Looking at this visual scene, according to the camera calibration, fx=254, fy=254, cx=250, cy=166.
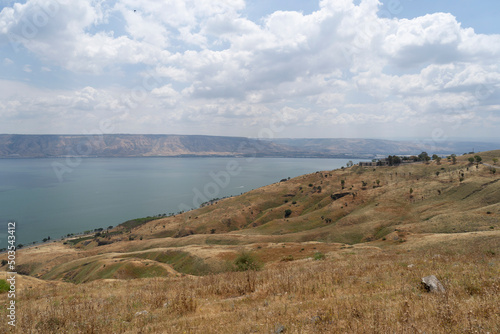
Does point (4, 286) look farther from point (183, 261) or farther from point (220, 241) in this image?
point (220, 241)

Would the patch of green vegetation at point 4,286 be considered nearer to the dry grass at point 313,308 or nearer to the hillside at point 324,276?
the hillside at point 324,276

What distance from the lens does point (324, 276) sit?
12.6m

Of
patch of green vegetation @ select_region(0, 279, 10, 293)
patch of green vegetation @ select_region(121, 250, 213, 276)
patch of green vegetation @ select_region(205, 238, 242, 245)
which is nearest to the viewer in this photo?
patch of green vegetation @ select_region(0, 279, 10, 293)

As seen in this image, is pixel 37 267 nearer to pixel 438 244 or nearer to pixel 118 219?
pixel 118 219

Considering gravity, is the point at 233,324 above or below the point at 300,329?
below

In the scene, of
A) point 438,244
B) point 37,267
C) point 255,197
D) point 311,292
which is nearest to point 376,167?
point 255,197

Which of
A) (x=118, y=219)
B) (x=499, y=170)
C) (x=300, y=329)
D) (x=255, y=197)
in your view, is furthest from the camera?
(x=118, y=219)

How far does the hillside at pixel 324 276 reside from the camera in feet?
22.5

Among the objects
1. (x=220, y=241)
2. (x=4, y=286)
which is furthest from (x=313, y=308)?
(x=220, y=241)

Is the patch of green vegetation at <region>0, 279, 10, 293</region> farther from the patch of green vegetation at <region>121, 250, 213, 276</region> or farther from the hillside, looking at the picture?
the patch of green vegetation at <region>121, 250, 213, 276</region>

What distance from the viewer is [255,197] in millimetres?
128625

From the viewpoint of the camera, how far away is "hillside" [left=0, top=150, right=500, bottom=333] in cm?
687

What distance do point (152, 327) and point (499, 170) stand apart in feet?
348

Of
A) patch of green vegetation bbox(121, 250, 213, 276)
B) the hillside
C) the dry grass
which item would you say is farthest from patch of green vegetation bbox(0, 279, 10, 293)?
patch of green vegetation bbox(121, 250, 213, 276)
